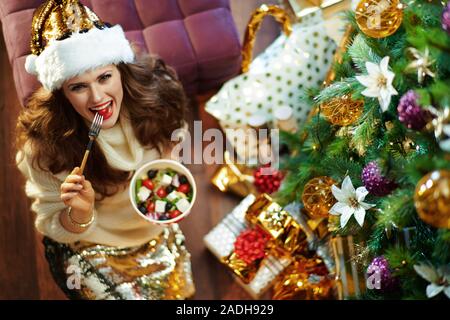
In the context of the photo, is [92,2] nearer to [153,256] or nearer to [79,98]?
[79,98]

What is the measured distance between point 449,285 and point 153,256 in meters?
0.96

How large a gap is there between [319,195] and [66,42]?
2.30ft

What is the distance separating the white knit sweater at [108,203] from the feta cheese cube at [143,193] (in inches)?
2.6

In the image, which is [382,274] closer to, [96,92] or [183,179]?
[183,179]

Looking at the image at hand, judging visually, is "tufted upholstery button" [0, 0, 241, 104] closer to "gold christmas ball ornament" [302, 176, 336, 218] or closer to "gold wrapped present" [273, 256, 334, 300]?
"gold christmas ball ornament" [302, 176, 336, 218]

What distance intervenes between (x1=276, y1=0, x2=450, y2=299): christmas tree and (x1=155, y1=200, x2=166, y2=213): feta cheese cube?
40cm

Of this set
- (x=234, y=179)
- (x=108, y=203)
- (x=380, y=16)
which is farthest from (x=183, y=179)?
(x=380, y=16)

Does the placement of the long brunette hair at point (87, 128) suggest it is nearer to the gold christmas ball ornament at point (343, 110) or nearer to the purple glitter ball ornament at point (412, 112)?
the gold christmas ball ornament at point (343, 110)

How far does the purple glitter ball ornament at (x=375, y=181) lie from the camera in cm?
116

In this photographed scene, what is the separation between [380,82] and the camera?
3.70ft

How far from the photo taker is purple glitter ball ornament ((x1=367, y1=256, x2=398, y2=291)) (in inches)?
48.6

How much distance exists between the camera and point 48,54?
1261 millimetres
